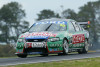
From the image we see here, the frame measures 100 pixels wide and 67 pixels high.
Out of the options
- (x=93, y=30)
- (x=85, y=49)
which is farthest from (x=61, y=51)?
(x=93, y=30)

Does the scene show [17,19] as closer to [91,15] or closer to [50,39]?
[91,15]

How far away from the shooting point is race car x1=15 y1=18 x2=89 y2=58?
12.6 meters

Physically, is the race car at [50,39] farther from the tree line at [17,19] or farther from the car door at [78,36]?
the tree line at [17,19]

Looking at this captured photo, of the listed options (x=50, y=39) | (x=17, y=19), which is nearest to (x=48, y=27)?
(x=50, y=39)

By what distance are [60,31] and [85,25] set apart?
4.35 m

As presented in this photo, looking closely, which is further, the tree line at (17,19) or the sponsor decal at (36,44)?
the tree line at (17,19)

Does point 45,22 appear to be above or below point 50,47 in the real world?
above

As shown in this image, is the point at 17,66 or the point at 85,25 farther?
the point at 85,25

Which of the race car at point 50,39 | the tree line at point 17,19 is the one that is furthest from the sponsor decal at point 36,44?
the tree line at point 17,19

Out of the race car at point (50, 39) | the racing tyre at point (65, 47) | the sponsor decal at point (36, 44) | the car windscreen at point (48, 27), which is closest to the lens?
the sponsor decal at point (36, 44)

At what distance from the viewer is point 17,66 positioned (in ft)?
29.0

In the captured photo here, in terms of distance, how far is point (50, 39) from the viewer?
41.5 feet

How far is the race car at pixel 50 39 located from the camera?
41.3ft

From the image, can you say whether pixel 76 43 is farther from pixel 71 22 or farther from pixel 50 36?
pixel 50 36
